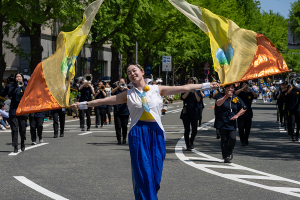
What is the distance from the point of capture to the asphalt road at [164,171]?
22.7 ft

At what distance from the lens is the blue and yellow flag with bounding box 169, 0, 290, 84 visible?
587 cm

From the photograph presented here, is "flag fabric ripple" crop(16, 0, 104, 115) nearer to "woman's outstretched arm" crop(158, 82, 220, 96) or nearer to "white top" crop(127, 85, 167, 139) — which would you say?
"white top" crop(127, 85, 167, 139)

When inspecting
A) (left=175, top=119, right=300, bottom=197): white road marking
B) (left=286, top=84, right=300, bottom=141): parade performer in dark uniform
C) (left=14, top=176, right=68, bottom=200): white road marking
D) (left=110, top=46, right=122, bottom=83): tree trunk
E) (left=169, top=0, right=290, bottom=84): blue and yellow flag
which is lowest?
(left=175, top=119, right=300, bottom=197): white road marking

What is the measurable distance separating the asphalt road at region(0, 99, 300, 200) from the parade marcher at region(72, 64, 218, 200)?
4.36 feet

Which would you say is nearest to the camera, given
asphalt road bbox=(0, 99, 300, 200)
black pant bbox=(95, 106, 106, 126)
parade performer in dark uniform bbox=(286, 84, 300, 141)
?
asphalt road bbox=(0, 99, 300, 200)

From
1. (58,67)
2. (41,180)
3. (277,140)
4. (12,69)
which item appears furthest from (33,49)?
(58,67)

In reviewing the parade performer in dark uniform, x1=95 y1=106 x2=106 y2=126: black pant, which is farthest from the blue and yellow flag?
x1=95 y1=106 x2=106 y2=126: black pant

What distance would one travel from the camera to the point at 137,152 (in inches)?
213

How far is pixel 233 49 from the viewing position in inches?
238

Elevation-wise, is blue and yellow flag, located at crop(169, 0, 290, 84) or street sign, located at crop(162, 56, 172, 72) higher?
street sign, located at crop(162, 56, 172, 72)

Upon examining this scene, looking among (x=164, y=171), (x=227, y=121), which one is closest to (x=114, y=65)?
(x=227, y=121)

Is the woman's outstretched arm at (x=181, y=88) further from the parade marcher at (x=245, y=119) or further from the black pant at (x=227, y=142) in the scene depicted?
the parade marcher at (x=245, y=119)

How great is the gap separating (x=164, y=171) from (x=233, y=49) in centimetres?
343

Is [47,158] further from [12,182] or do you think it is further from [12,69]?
[12,69]
